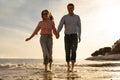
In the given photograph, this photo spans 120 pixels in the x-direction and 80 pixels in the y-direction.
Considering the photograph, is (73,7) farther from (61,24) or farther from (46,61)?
(46,61)

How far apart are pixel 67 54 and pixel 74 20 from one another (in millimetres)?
1497

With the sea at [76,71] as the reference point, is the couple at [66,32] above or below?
above

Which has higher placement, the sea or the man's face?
the man's face

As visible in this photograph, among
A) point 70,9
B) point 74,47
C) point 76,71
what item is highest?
point 70,9

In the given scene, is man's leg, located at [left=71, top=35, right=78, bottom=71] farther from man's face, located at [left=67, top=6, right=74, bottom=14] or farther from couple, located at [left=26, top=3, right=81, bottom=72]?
man's face, located at [left=67, top=6, right=74, bottom=14]

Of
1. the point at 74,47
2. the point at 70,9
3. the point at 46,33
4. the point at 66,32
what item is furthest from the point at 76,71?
the point at 70,9

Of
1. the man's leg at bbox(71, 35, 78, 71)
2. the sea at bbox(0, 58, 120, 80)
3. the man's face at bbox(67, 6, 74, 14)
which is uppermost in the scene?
the man's face at bbox(67, 6, 74, 14)

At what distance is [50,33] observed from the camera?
52.1 ft

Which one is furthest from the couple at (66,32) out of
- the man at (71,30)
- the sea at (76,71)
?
the sea at (76,71)

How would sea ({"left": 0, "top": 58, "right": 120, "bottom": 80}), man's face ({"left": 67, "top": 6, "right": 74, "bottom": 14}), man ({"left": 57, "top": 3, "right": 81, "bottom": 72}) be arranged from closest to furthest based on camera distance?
1. sea ({"left": 0, "top": 58, "right": 120, "bottom": 80})
2. man's face ({"left": 67, "top": 6, "right": 74, "bottom": 14})
3. man ({"left": 57, "top": 3, "right": 81, "bottom": 72})

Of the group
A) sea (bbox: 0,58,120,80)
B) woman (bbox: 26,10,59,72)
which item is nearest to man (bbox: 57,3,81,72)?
woman (bbox: 26,10,59,72)

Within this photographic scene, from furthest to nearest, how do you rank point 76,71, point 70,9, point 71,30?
point 76,71 → point 71,30 → point 70,9

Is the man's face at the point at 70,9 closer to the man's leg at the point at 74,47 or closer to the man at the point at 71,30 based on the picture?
the man at the point at 71,30

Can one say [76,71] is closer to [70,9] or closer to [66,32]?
[66,32]
